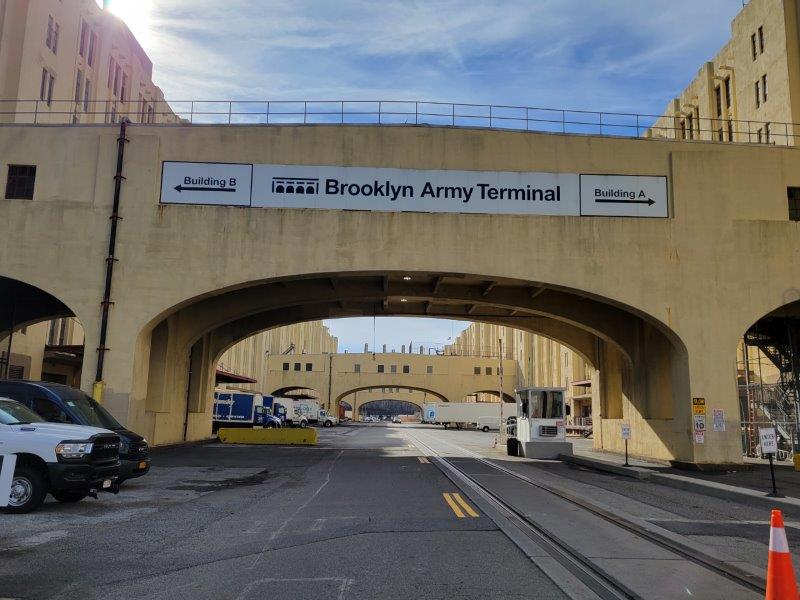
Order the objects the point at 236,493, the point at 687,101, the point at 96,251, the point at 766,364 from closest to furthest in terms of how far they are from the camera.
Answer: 1. the point at 236,493
2. the point at 96,251
3. the point at 766,364
4. the point at 687,101

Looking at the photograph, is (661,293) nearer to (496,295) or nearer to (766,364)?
(496,295)

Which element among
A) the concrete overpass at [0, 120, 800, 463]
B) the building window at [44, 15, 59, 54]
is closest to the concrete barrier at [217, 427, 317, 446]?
the concrete overpass at [0, 120, 800, 463]

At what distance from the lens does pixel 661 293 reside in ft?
75.5

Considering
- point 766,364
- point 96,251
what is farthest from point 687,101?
point 96,251

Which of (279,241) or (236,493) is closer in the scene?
(236,493)

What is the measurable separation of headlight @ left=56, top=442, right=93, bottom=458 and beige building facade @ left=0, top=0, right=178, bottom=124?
2306cm

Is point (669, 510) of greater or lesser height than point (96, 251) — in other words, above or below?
below

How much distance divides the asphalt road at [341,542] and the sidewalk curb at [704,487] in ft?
2.78

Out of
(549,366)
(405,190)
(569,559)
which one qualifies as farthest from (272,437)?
(549,366)

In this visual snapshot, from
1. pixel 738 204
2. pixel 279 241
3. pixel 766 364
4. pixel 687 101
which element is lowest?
pixel 766 364

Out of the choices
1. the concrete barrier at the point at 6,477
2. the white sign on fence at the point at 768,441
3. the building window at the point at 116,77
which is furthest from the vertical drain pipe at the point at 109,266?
the building window at the point at 116,77

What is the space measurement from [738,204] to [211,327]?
20514 millimetres

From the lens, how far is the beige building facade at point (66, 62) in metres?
38.1

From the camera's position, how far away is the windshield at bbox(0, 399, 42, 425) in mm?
11273
